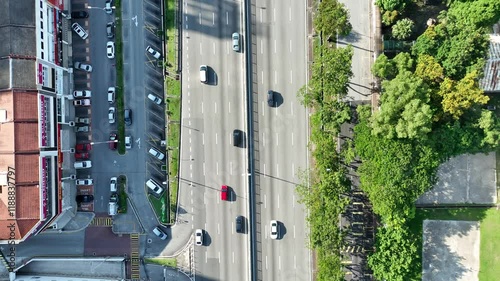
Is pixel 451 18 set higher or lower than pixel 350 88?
higher

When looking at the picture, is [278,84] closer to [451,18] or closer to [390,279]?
[451,18]

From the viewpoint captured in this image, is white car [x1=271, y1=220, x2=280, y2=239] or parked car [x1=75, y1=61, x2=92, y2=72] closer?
white car [x1=271, y1=220, x2=280, y2=239]

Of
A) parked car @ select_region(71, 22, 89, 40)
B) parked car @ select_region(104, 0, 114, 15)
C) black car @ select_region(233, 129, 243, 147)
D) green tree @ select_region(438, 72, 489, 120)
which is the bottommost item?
black car @ select_region(233, 129, 243, 147)

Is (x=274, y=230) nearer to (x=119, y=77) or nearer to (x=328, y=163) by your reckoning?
(x=328, y=163)

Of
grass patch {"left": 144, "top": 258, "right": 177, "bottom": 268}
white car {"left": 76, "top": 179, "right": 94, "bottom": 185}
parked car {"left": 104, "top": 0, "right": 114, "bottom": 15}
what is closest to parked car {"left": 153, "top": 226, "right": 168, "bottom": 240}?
grass patch {"left": 144, "top": 258, "right": 177, "bottom": 268}

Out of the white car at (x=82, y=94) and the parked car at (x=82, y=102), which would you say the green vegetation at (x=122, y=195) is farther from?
the white car at (x=82, y=94)

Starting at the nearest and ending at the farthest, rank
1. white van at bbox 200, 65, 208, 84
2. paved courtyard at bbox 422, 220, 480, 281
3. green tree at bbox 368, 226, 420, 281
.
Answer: green tree at bbox 368, 226, 420, 281 → paved courtyard at bbox 422, 220, 480, 281 → white van at bbox 200, 65, 208, 84

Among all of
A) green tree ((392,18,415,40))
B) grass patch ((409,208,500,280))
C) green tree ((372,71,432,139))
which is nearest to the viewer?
green tree ((372,71,432,139))

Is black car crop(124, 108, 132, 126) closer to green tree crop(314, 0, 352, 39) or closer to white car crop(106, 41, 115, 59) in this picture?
white car crop(106, 41, 115, 59)

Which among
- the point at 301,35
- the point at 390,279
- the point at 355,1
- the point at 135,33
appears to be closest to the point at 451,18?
the point at 355,1
